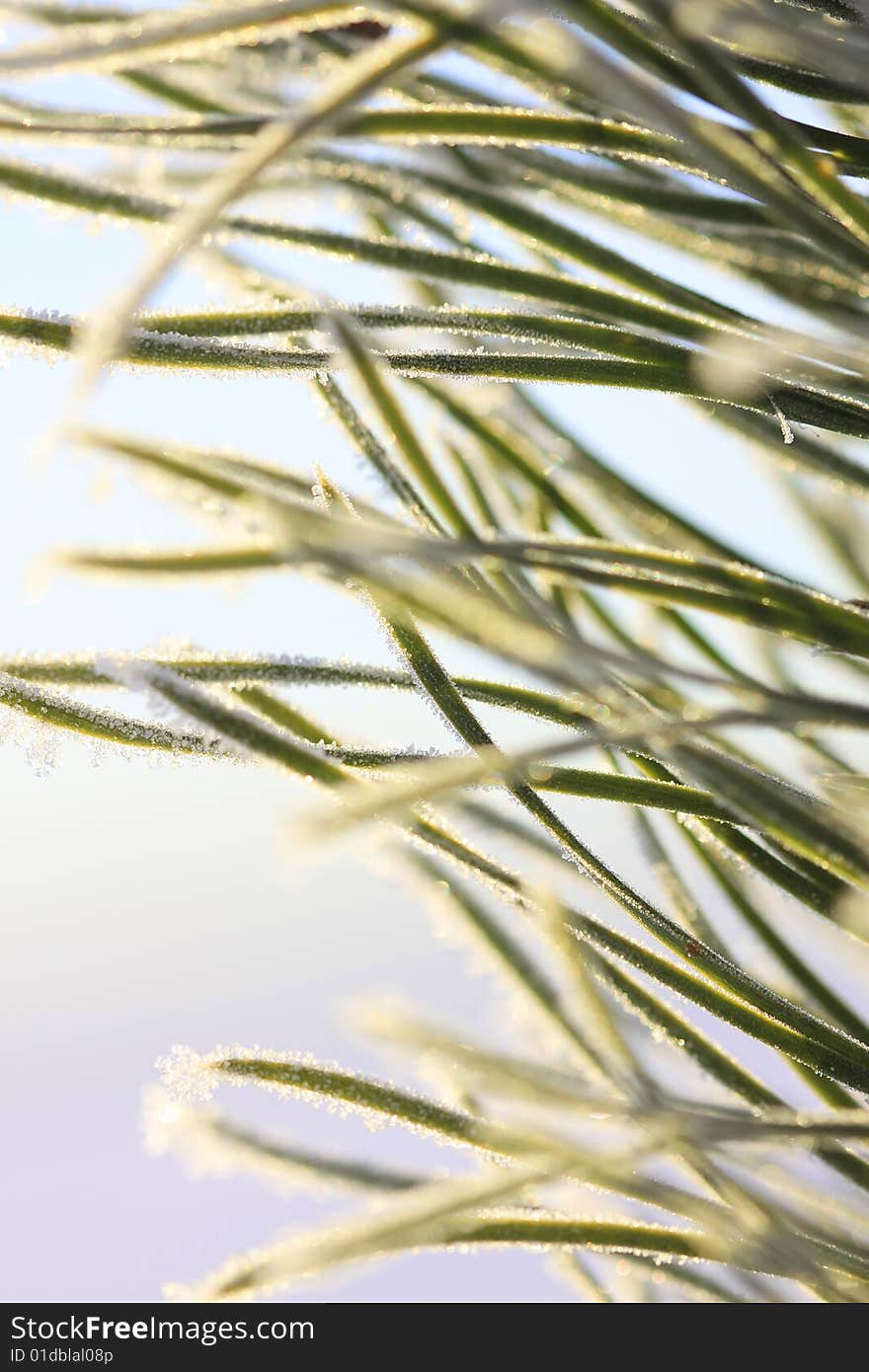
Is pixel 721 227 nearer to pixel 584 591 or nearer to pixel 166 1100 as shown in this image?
pixel 584 591

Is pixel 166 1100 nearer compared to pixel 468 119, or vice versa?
pixel 468 119

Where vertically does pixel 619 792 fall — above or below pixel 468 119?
below

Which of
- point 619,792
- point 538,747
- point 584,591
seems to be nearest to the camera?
point 538,747

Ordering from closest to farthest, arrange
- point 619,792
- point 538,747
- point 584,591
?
point 538,747 → point 619,792 → point 584,591

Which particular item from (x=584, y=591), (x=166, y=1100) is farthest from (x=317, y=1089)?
(x=584, y=591)

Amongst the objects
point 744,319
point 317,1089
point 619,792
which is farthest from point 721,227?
point 317,1089
